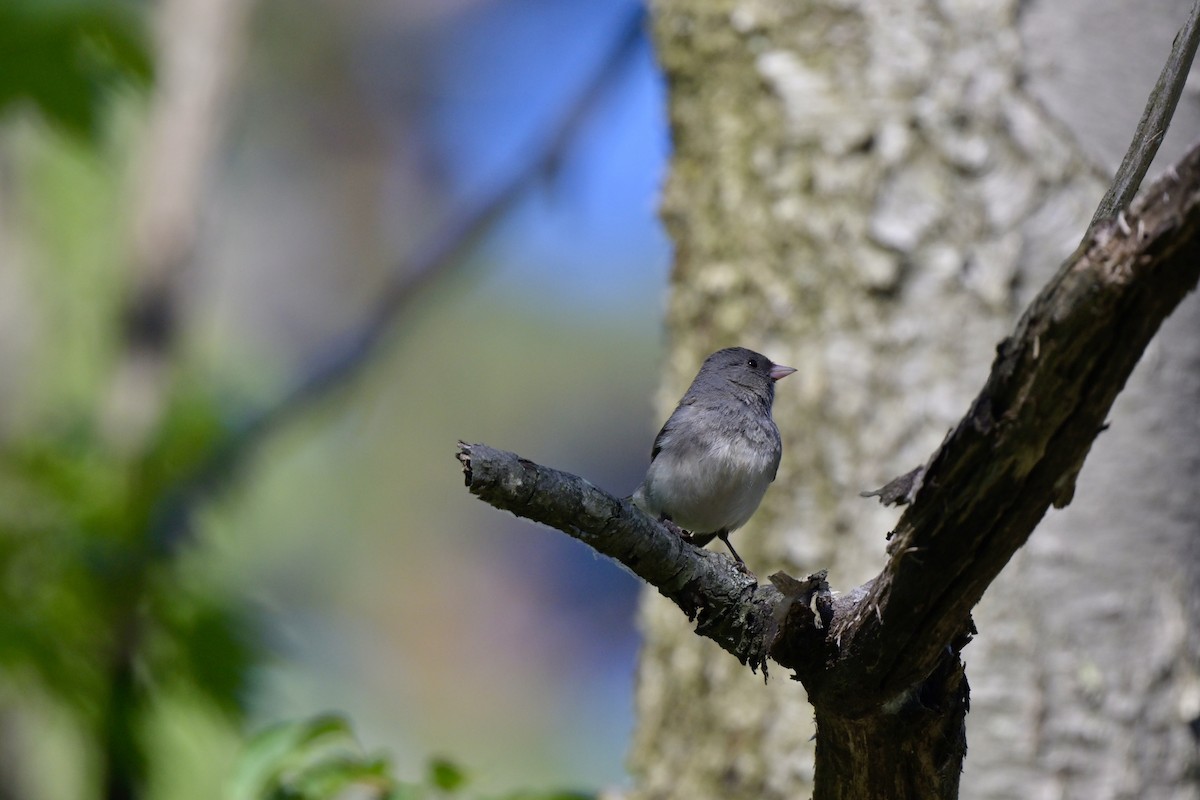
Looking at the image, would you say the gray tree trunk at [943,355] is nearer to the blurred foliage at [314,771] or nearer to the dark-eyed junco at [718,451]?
the dark-eyed junco at [718,451]

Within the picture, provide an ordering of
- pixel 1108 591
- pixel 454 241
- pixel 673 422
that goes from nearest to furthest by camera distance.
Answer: pixel 1108 591
pixel 673 422
pixel 454 241

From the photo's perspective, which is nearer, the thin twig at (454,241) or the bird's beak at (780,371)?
the bird's beak at (780,371)

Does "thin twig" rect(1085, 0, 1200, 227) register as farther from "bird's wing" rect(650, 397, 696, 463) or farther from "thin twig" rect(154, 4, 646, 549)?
"thin twig" rect(154, 4, 646, 549)

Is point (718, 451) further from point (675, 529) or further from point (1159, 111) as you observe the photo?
point (1159, 111)

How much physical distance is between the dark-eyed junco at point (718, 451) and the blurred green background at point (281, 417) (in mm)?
291

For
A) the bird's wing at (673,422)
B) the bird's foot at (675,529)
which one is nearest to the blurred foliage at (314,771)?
the bird's foot at (675,529)

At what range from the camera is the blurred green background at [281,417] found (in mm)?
2643

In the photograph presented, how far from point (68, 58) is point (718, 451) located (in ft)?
5.68

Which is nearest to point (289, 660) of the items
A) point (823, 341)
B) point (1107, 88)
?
point (823, 341)

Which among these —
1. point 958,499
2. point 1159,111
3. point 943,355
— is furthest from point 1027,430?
point 943,355

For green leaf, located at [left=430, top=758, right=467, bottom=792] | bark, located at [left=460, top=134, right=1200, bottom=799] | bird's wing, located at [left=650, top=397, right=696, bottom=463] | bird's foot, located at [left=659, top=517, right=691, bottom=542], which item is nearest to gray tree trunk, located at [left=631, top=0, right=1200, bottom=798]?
bird's wing, located at [left=650, top=397, right=696, bottom=463]

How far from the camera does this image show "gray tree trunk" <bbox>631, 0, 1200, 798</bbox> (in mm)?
2367

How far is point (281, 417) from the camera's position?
3.07 meters

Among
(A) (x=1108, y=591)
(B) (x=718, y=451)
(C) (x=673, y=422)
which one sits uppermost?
(C) (x=673, y=422)
